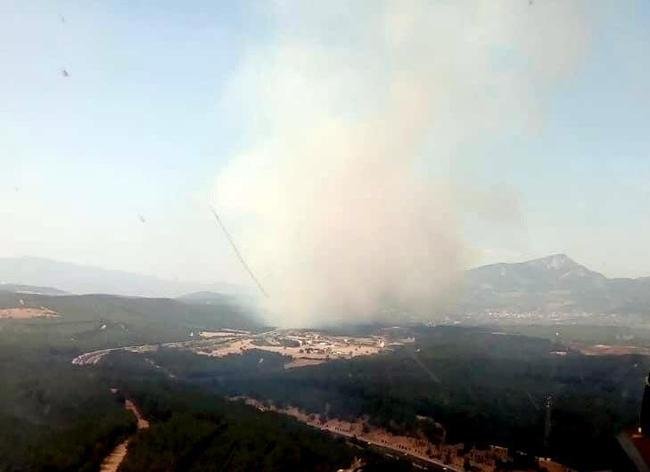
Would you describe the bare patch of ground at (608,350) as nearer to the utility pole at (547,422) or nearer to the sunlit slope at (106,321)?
the utility pole at (547,422)

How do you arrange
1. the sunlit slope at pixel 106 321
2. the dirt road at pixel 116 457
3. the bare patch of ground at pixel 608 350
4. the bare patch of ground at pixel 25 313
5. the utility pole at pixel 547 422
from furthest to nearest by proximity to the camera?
the bare patch of ground at pixel 25 313 < the bare patch of ground at pixel 608 350 < the sunlit slope at pixel 106 321 < the utility pole at pixel 547 422 < the dirt road at pixel 116 457

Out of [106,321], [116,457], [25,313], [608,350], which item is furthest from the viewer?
[106,321]

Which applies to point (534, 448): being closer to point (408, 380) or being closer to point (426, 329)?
point (408, 380)

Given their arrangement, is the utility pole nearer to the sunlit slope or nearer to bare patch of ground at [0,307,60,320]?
the sunlit slope

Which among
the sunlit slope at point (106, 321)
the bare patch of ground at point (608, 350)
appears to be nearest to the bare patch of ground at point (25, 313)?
the sunlit slope at point (106, 321)

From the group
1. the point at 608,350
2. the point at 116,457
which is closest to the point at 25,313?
the point at 116,457

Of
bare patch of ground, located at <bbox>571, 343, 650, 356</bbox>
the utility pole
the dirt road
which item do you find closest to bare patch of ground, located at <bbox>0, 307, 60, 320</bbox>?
the dirt road

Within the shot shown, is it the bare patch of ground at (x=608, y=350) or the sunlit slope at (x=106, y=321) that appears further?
the bare patch of ground at (x=608, y=350)

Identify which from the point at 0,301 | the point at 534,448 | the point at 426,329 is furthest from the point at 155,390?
the point at 426,329

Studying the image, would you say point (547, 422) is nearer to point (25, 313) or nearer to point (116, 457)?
point (116, 457)

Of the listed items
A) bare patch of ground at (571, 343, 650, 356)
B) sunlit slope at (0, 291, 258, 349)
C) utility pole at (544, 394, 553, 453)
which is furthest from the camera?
bare patch of ground at (571, 343, 650, 356)

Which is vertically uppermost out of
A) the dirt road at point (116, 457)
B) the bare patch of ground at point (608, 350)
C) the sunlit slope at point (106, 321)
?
the sunlit slope at point (106, 321)
